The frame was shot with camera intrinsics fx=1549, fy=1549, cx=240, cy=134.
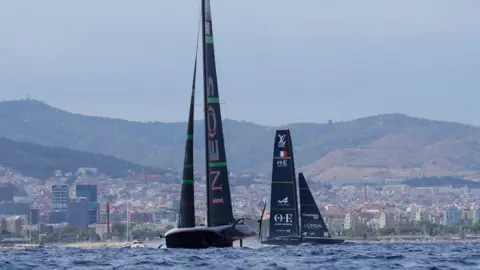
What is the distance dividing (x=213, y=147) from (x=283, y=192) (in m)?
14.6

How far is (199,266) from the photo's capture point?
4378cm

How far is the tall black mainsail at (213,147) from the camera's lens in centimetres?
5828

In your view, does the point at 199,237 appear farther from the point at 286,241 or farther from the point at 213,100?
the point at 286,241

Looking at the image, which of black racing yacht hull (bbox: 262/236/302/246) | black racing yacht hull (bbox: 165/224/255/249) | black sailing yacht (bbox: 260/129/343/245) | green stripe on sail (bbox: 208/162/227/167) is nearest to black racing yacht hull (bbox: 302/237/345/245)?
black sailing yacht (bbox: 260/129/343/245)

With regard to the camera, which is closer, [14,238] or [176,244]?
[176,244]

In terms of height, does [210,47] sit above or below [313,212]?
above

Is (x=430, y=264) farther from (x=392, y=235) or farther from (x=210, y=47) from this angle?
(x=392, y=235)

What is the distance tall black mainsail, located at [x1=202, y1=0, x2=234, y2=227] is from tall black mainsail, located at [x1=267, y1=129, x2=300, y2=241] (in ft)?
45.4

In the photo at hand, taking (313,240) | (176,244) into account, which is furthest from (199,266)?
(313,240)

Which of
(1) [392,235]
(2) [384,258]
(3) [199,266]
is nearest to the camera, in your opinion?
(3) [199,266]

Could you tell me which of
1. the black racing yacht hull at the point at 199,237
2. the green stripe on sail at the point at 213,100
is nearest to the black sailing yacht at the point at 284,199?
the green stripe on sail at the point at 213,100

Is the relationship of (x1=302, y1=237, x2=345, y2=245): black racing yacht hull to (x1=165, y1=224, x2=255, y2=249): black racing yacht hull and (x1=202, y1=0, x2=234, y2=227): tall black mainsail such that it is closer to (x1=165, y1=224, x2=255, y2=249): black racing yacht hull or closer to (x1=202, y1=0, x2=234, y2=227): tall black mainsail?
(x1=202, y1=0, x2=234, y2=227): tall black mainsail

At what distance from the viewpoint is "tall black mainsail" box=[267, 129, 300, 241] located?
72500 millimetres

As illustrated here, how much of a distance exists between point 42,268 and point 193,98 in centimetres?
1646
